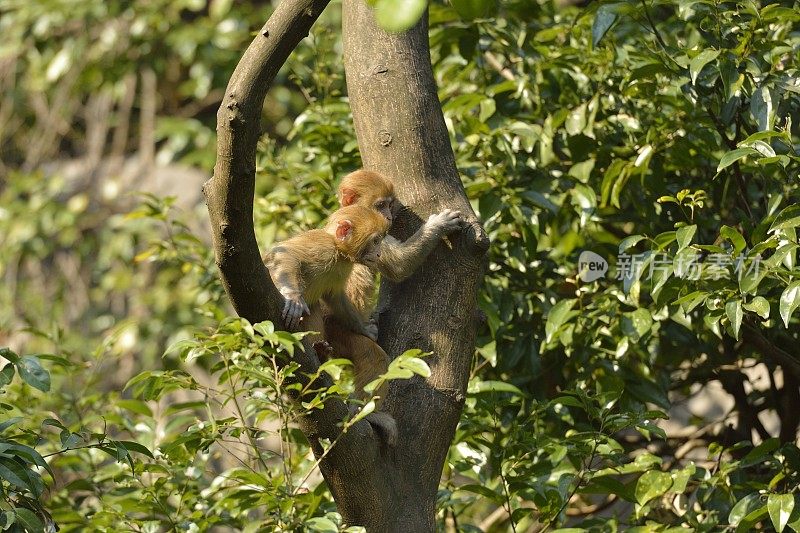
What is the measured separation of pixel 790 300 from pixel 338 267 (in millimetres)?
1651

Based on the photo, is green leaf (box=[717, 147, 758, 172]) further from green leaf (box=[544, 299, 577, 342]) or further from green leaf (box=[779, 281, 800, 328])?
green leaf (box=[544, 299, 577, 342])

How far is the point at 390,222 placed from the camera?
377 centimetres

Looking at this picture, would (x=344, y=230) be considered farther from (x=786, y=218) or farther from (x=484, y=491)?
(x=786, y=218)

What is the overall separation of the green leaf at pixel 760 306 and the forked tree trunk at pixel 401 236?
2.92ft

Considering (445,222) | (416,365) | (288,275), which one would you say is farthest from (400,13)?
(288,275)

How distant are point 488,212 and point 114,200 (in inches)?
236

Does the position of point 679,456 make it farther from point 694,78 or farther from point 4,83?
point 4,83

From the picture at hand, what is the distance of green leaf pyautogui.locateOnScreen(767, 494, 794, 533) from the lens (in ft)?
10.9

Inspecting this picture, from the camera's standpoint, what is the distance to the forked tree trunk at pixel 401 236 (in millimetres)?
2615

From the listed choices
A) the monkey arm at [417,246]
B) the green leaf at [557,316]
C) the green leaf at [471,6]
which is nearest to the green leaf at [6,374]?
the monkey arm at [417,246]

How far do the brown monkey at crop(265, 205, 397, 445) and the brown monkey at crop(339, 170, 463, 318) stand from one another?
0.05m

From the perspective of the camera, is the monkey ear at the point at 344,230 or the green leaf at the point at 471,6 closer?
the green leaf at the point at 471,6

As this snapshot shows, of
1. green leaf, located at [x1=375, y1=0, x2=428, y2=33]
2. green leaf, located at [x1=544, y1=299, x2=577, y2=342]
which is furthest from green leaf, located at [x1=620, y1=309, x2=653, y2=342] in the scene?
green leaf, located at [x1=375, y1=0, x2=428, y2=33]

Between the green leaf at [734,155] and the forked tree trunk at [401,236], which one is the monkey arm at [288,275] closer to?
the forked tree trunk at [401,236]
